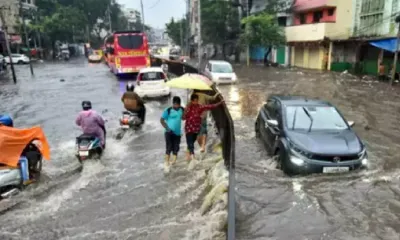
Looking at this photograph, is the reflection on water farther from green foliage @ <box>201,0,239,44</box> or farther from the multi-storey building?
the multi-storey building

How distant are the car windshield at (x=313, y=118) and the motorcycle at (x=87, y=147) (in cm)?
444

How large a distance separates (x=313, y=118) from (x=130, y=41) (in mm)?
23288

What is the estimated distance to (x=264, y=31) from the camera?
4088cm

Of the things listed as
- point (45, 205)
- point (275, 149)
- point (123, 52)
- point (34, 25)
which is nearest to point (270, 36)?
point (123, 52)

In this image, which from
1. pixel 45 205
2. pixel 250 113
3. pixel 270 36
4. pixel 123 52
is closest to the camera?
pixel 45 205

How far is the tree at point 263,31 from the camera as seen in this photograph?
134ft

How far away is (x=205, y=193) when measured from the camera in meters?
7.51

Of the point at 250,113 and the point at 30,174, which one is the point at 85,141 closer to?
the point at 30,174

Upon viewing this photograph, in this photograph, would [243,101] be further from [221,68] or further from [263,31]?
[263,31]

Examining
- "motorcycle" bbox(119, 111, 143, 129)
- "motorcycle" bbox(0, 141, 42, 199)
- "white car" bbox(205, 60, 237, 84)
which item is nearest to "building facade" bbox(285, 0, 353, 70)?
"white car" bbox(205, 60, 237, 84)

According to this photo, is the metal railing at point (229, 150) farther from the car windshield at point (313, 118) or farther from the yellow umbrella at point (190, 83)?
the car windshield at point (313, 118)

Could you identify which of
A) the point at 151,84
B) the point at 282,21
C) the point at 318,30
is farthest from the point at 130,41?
the point at 282,21

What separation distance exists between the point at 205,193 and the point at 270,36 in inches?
1415

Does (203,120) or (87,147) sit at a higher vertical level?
(203,120)
